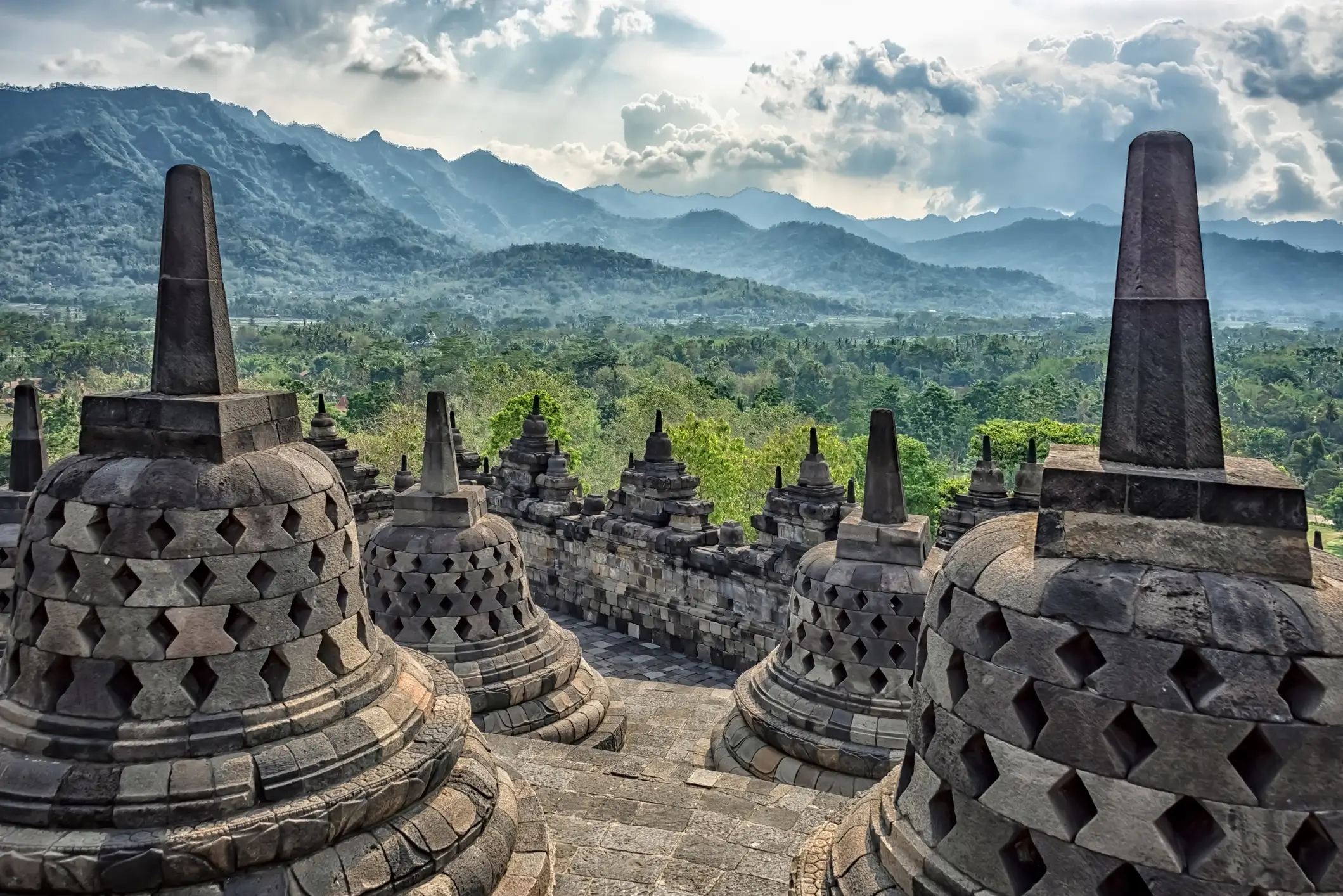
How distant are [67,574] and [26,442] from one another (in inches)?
138

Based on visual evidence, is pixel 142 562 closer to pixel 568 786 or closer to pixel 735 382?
pixel 568 786

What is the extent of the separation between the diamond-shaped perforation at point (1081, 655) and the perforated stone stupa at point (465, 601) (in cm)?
669

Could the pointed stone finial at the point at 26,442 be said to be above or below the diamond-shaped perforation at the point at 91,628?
above

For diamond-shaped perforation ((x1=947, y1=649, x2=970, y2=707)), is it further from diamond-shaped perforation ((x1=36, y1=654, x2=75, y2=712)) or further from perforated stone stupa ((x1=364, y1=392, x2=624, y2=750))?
perforated stone stupa ((x1=364, y1=392, x2=624, y2=750))

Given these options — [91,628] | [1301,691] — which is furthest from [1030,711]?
[91,628]

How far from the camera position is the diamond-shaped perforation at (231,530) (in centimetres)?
418

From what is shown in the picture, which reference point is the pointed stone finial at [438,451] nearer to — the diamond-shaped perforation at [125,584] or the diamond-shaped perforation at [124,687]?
the diamond-shaped perforation at [125,584]

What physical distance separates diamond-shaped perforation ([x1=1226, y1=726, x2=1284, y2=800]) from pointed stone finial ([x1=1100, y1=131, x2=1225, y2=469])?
0.96 meters

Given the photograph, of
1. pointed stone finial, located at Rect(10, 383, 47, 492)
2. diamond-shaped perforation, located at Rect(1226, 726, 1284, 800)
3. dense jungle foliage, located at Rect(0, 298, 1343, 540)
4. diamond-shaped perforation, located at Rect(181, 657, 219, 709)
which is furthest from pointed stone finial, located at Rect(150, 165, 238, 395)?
dense jungle foliage, located at Rect(0, 298, 1343, 540)

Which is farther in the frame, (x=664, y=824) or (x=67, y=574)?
(x=664, y=824)

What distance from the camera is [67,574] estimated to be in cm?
415

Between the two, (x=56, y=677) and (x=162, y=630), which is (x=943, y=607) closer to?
(x=162, y=630)

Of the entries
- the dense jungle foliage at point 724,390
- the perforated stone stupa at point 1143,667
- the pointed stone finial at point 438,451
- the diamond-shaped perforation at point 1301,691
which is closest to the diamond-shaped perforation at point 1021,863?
the perforated stone stupa at point 1143,667

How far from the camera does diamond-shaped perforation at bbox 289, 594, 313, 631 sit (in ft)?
14.4
